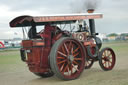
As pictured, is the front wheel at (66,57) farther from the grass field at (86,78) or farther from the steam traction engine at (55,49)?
the grass field at (86,78)

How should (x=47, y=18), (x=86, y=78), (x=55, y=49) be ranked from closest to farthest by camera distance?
(x=55, y=49), (x=47, y=18), (x=86, y=78)

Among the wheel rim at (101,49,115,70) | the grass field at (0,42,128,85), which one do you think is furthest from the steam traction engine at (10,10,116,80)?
the wheel rim at (101,49,115,70)

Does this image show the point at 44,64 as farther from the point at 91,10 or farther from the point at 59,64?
the point at 91,10

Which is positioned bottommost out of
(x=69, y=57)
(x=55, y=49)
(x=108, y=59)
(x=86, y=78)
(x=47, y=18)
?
(x=86, y=78)

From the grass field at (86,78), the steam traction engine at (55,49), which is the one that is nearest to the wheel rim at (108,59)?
the grass field at (86,78)

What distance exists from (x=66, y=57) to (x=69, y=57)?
0.29ft

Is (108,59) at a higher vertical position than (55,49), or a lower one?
lower

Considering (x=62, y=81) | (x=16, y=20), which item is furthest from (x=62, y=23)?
(x=62, y=81)

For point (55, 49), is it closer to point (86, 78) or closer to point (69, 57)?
point (69, 57)

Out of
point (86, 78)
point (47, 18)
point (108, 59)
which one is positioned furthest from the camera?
point (108, 59)

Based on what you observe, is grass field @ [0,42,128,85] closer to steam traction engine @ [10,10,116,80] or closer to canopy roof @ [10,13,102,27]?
steam traction engine @ [10,10,116,80]

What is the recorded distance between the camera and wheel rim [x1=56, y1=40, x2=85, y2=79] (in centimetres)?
645

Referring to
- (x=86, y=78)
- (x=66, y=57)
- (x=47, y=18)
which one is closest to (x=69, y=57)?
(x=66, y=57)

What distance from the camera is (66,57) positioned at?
259 inches
